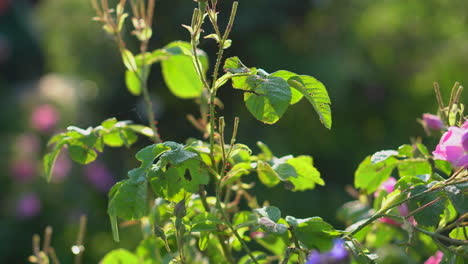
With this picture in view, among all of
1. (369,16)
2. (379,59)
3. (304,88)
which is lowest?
(379,59)

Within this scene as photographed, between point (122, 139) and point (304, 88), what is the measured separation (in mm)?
173

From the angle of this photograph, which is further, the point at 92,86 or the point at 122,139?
the point at 92,86

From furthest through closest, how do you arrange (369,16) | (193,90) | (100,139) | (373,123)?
1. (369,16)
2. (373,123)
3. (193,90)
4. (100,139)

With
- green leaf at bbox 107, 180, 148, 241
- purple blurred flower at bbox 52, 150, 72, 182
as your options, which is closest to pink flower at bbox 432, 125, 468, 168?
green leaf at bbox 107, 180, 148, 241

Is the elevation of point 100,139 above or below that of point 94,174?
above

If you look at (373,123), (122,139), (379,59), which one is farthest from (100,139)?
(379,59)

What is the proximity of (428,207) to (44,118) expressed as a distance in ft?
8.23

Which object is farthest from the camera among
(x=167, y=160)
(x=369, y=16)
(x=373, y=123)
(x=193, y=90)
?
(x=369, y=16)

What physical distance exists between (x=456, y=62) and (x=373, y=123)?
0.56 m

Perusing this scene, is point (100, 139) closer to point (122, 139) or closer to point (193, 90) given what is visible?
point (122, 139)

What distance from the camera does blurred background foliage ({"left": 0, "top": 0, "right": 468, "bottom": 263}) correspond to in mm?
2521

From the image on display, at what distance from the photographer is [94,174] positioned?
2.65 metres

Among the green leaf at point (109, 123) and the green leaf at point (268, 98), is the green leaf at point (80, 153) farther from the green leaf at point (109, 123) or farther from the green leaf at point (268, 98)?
the green leaf at point (268, 98)

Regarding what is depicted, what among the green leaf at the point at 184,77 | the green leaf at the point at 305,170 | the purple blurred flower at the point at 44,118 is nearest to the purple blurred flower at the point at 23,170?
the purple blurred flower at the point at 44,118
